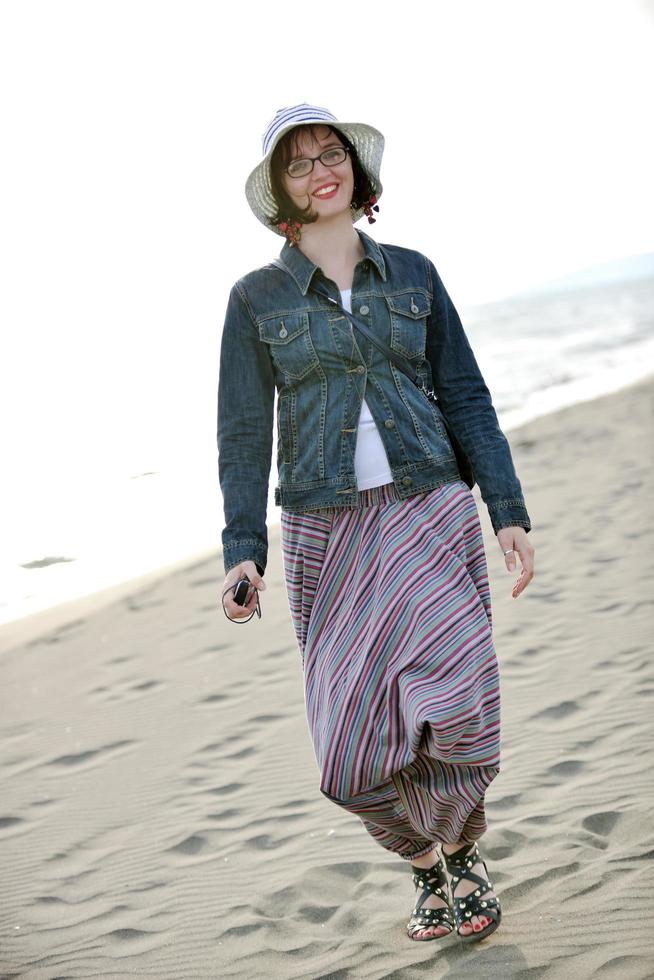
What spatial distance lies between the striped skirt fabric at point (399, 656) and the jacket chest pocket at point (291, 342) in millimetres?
376

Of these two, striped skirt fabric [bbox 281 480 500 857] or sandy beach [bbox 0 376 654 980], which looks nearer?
striped skirt fabric [bbox 281 480 500 857]

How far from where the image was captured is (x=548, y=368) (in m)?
24.8

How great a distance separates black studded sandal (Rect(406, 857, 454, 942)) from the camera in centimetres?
319

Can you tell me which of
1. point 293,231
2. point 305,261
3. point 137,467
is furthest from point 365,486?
point 137,467

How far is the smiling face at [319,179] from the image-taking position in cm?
296

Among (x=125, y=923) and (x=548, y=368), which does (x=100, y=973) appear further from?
(x=548, y=368)

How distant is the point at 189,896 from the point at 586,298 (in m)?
61.8

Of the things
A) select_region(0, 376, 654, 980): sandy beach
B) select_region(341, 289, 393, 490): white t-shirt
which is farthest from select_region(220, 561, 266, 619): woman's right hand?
select_region(0, 376, 654, 980): sandy beach

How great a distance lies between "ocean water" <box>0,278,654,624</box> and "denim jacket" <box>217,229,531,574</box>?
251 inches

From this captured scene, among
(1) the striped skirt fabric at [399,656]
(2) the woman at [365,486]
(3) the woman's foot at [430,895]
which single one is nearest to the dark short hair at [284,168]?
(2) the woman at [365,486]

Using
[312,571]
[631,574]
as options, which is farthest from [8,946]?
[631,574]

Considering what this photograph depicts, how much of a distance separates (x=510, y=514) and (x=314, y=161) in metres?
1.07

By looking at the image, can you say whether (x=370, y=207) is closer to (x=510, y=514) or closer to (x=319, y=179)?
(x=319, y=179)

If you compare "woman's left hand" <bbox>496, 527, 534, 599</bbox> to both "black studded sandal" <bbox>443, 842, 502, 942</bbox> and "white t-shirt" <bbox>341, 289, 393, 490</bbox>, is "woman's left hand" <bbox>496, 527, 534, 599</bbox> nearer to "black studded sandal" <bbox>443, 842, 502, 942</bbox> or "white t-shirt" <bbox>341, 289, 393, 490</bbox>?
"white t-shirt" <bbox>341, 289, 393, 490</bbox>
